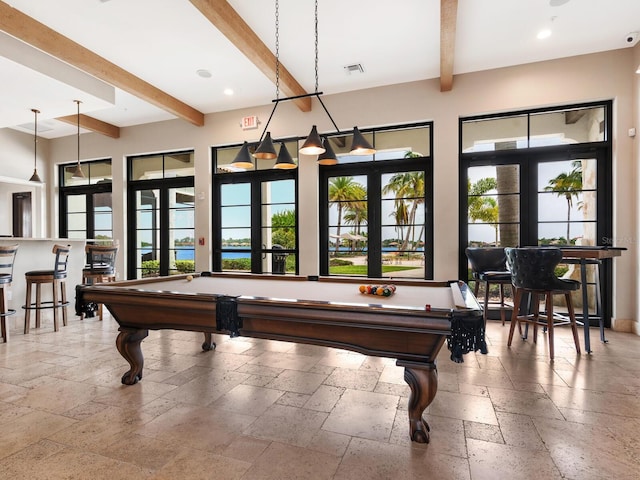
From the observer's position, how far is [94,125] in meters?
6.67

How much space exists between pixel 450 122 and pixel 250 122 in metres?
3.30

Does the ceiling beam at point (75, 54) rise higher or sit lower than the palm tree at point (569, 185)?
higher

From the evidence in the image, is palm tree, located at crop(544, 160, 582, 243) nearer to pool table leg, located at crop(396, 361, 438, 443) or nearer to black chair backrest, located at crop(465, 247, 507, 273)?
black chair backrest, located at crop(465, 247, 507, 273)

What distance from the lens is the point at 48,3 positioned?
11.2ft

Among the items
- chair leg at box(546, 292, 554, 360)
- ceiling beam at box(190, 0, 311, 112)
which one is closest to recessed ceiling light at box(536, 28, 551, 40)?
chair leg at box(546, 292, 554, 360)

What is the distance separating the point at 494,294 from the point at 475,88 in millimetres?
3009

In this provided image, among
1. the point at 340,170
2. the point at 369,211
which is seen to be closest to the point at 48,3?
the point at 340,170

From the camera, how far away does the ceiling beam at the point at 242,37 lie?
129 inches

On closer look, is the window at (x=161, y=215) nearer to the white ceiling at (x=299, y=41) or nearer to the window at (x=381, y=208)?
the white ceiling at (x=299, y=41)

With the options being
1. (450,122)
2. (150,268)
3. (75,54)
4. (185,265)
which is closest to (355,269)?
(450,122)

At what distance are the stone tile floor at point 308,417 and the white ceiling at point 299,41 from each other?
3517 millimetres

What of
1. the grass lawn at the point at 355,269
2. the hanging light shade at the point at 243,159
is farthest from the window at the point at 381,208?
the hanging light shade at the point at 243,159

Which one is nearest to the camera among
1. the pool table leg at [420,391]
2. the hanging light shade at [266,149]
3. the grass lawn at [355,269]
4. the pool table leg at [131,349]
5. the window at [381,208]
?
the pool table leg at [420,391]

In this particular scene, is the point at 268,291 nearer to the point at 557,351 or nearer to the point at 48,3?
the point at 557,351
